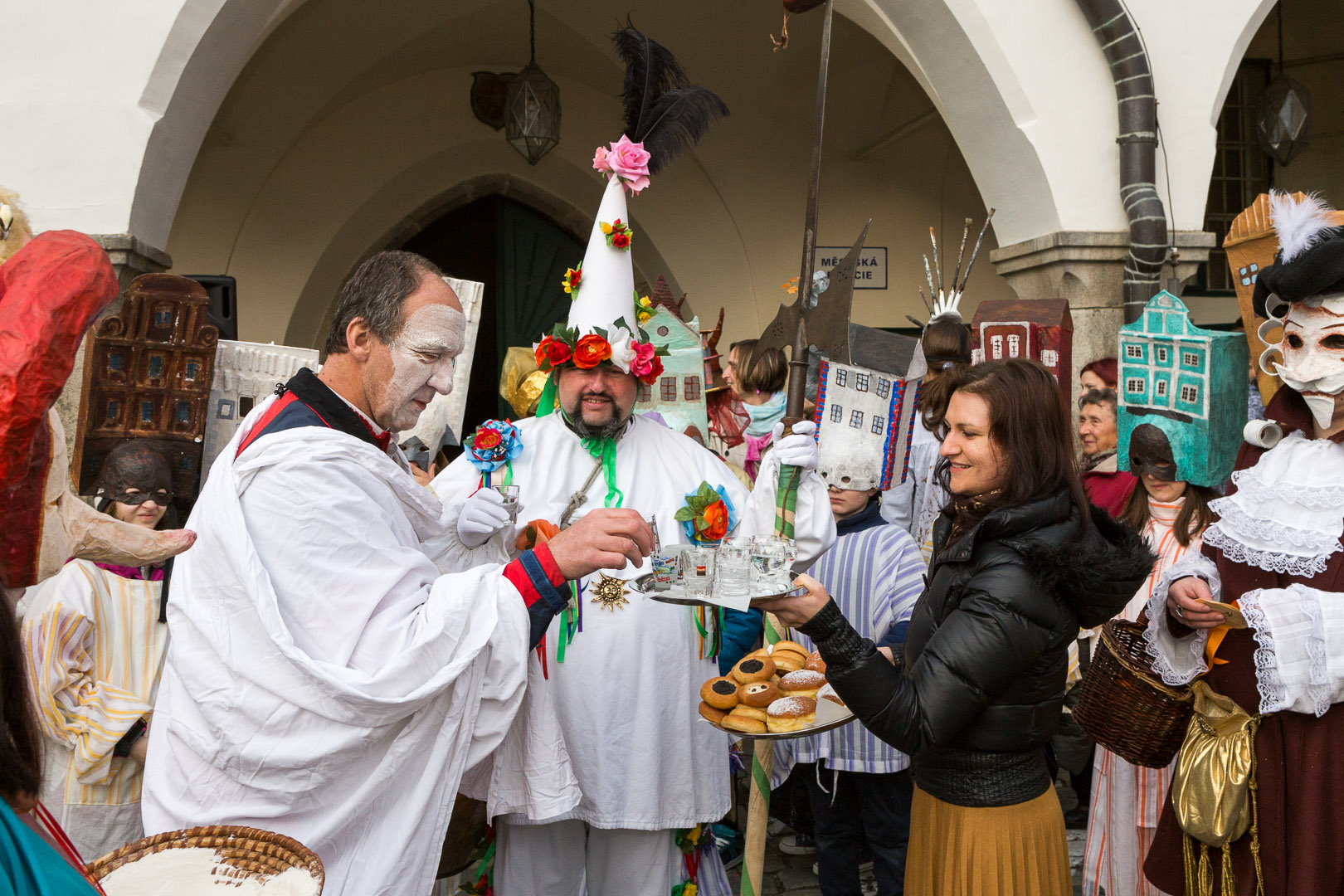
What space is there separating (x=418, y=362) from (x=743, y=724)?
1179mm

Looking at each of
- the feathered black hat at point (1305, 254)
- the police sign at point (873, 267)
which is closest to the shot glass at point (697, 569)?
the feathered black hat at point (1305, 254)

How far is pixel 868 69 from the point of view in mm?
9000

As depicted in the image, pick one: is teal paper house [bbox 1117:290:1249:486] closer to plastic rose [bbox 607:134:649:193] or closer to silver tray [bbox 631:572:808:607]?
plastic rose [bbox 607:134:649:193]

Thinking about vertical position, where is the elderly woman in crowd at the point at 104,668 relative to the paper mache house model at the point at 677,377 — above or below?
below

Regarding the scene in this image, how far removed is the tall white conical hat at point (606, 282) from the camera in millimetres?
3311

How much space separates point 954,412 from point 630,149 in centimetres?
142

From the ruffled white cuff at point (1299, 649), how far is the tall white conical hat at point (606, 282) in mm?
2006

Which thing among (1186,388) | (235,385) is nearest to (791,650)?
(1186,388)

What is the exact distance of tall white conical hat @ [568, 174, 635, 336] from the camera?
3311 mm

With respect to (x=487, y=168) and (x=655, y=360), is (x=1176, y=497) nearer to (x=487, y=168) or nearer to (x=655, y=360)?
(x=655, y=360)

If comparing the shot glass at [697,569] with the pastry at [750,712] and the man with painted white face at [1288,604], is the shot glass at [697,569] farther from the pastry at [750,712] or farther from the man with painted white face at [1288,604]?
the man with painted white face at [1288,604]

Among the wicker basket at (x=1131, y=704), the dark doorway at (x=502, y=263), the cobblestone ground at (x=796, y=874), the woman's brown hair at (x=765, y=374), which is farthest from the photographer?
the dark doorway at (x=502, y=263)

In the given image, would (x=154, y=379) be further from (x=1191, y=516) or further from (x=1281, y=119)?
(x=1281, y=119)

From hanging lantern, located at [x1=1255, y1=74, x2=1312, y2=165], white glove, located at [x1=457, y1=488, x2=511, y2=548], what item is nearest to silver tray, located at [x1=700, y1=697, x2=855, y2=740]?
white glove, located at [x1=457, y1=488, x2=511, y2=548]
